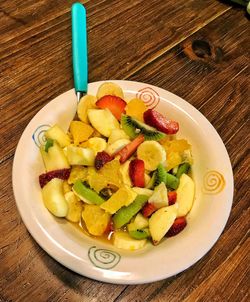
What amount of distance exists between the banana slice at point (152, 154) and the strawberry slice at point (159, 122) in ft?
0.25

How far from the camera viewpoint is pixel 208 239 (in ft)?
2.76

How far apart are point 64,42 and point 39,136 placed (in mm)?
459

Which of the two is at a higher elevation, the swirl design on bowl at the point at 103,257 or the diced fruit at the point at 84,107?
the diced fruit at the point at 84,107

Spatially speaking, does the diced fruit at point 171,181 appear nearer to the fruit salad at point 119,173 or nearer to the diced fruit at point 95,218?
the fruit salad at point 119,173

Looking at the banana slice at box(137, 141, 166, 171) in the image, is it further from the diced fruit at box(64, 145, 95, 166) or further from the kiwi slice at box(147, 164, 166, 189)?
the diced fruit at box(64, 145, 95, 166)

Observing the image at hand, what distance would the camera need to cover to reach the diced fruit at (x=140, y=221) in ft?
2.84

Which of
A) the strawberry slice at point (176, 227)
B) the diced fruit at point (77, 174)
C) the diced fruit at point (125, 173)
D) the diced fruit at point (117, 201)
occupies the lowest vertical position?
the strawberry slice at point (176, 227)

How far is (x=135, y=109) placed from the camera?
3.37ft

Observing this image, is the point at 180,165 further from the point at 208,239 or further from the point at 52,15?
the point at 52,15

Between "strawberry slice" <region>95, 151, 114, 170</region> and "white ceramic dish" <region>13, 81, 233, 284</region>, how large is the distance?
14 cm

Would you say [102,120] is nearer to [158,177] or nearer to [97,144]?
[97,144]

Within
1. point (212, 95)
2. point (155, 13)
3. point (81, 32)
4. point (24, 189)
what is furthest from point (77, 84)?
point (155, 13)

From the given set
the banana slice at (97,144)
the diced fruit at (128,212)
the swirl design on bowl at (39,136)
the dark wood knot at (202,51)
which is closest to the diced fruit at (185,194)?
the diced fruit at (128,212)

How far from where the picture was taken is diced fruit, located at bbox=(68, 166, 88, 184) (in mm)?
897
